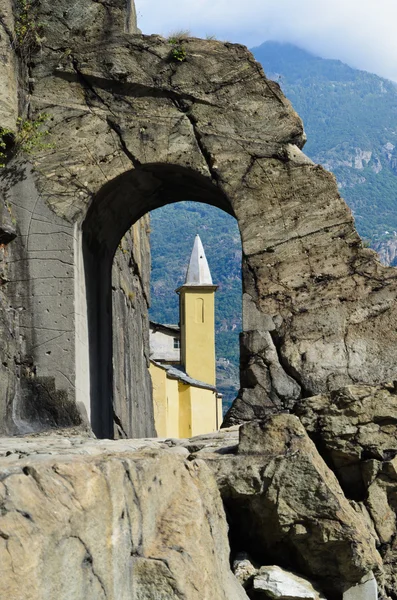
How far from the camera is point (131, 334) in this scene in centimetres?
1503

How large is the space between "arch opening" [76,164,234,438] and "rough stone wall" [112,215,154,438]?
72 cm

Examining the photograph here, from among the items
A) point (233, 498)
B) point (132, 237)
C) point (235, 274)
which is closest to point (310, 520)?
point (233, 498)

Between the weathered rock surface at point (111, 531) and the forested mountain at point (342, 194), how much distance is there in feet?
240

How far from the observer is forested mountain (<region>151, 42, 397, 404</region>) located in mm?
100125

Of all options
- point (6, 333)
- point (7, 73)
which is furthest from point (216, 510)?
point (7, 73)

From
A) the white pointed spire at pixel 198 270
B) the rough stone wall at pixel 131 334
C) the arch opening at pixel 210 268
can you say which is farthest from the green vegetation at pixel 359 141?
the rough stone wall at pixel 131 334

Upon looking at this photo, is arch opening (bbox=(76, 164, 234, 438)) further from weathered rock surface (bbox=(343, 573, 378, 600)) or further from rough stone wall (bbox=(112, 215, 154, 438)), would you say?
weathered rock surface (bbox=(343, 573, 378, 600))

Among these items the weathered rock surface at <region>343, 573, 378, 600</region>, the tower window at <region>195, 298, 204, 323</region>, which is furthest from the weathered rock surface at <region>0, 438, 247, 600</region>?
the tower window at <region>195, 298, 204, 323</region>

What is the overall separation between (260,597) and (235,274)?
102m

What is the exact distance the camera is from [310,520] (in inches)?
283

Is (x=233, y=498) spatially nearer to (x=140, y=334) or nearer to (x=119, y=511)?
(x=119, y=511)

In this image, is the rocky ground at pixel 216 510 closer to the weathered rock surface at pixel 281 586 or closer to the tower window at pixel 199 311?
the weathered rock surface at pixel 281 586

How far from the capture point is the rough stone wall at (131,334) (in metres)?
13.6

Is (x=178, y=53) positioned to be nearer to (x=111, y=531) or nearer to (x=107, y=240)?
(x=107, y=240)
